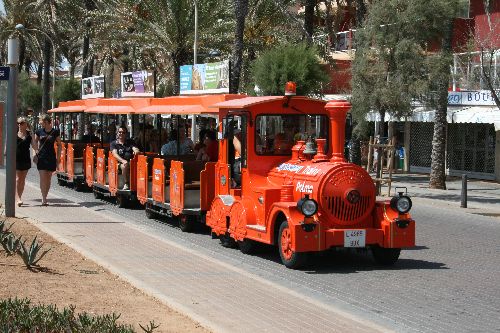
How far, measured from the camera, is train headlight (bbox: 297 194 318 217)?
12.9 meters

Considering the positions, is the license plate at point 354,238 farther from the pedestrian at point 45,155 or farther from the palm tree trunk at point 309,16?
the palm tree trunk at point 309,16

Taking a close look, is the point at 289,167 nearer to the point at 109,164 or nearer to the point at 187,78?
the point at 187,78

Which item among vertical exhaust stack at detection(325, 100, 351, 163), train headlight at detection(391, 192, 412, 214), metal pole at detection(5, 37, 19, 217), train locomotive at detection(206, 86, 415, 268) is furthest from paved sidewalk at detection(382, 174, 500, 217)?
metal pole at detection(5, 37, 19, 217)

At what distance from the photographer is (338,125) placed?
13.9 metres

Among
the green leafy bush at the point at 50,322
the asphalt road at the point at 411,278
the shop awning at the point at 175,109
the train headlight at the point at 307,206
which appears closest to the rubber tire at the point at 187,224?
the asphalt road at the point at 411,278

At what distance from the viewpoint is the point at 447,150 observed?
128ft

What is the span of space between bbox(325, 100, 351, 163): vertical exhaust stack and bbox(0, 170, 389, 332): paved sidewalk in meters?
2.31

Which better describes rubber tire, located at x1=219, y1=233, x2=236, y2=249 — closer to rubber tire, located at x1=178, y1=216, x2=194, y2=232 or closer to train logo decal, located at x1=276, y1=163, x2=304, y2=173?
train logo decal, located at x1=276, y1=163, x2=304, y2=173

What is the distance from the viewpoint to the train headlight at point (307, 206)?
1287 centimetres

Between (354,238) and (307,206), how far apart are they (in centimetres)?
88

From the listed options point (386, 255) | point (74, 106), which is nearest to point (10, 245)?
point (386, 255)

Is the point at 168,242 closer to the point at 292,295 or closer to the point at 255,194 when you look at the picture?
the point at 255,194

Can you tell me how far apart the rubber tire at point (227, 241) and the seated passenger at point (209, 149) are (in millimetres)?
3326

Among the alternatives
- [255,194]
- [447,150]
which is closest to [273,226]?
[255,194]
